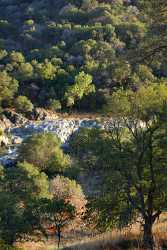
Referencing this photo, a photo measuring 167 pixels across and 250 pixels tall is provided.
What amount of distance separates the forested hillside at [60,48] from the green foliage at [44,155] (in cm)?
1370

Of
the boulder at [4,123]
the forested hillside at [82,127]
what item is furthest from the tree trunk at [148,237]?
the boulder at [4,123]

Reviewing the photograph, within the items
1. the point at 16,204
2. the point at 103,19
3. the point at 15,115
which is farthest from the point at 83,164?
the point at 103,19

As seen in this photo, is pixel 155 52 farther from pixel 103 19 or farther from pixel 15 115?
pixel 103 19

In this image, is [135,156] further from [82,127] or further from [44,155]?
[44,155]

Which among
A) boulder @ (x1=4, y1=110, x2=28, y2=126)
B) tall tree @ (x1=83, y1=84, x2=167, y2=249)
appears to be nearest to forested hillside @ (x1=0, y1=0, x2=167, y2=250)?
tall tree @ (x1=83, y1=84, x2=167, y2=249)

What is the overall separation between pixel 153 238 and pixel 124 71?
11.3 feet

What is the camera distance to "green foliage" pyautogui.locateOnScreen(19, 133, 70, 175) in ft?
139

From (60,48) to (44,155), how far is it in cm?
4465

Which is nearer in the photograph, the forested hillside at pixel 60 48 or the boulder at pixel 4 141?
the boulder at pixel 4 141

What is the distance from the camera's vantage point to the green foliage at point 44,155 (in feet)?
139

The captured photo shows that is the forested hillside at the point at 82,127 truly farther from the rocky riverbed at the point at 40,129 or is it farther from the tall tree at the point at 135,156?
the rocky riverbed at the point at 40,129

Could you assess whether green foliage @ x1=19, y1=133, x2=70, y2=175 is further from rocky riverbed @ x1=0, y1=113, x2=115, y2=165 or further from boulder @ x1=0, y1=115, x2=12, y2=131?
boulder @ x1=0, y1=115, x2=12, y2=131

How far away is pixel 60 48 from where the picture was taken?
85688mm

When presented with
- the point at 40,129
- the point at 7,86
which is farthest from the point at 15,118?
the point at 7,86
